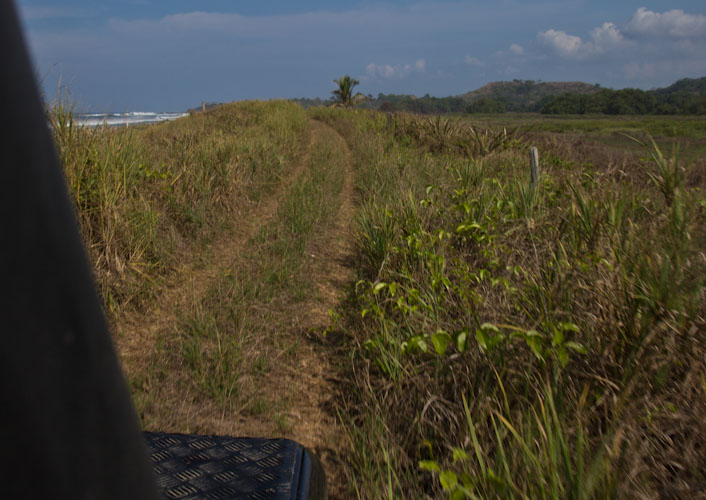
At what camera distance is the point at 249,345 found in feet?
10.5

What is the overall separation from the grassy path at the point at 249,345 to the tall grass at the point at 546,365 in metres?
0.30

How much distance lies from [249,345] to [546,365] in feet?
6.53

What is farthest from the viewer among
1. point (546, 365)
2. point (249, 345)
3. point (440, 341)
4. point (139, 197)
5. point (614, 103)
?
point (614, 103)

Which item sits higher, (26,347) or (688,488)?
(26,347)

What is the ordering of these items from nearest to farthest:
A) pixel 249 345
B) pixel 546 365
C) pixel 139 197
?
pixel 546 365, pixel 249 345, pixel 139 197

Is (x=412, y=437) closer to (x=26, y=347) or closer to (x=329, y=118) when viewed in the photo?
(x=26, y=347)

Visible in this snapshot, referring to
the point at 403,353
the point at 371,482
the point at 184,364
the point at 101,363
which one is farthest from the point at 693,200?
the point at 101,363

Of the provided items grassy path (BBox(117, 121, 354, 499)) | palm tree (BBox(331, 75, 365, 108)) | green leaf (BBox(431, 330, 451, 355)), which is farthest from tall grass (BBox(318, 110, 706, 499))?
palm tree (BBox(331, 75, 365, 108))

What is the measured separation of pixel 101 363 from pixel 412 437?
222 centimetres

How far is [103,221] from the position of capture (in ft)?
13.2

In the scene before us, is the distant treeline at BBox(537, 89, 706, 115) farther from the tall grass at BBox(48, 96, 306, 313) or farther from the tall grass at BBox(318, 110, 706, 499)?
the tall grass at BBox(318, 110, 706, 499)

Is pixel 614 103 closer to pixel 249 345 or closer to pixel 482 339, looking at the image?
pixel 249 345

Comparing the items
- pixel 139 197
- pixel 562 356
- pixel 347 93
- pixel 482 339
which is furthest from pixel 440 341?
pixel 347 93

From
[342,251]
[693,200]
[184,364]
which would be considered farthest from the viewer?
[342,251]
